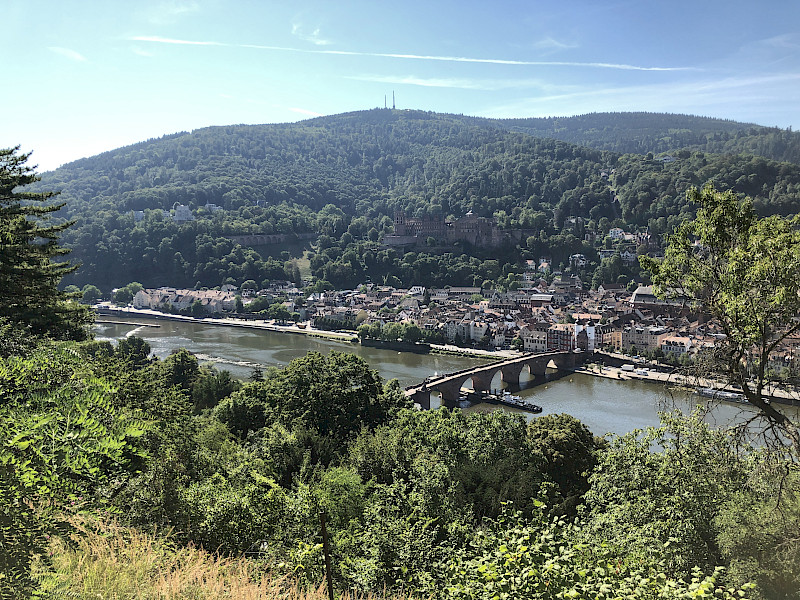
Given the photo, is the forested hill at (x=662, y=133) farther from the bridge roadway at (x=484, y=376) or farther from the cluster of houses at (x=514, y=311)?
the bridge roadway at (x=484, y=376)

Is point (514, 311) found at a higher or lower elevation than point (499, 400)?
higher

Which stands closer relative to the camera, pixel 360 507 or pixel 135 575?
pixel 135 575

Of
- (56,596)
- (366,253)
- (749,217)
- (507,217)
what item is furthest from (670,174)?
(56,596)

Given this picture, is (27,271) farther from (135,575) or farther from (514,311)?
(514,311)

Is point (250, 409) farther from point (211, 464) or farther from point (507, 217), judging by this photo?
point (507, 217)

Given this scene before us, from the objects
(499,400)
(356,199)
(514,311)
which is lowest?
(499,400)

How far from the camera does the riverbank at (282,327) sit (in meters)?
32.4

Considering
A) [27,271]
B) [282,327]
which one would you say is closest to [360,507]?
[27,271]

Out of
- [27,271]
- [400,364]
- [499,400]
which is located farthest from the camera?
[400,364]

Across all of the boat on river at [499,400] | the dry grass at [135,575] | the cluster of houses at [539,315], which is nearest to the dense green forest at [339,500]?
the dry grass at [135,575]

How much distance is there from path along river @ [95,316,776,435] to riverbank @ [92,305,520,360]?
0.59m

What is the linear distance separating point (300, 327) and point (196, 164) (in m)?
57.1

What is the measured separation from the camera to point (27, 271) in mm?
7410

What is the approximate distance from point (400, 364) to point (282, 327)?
47.1 feet
